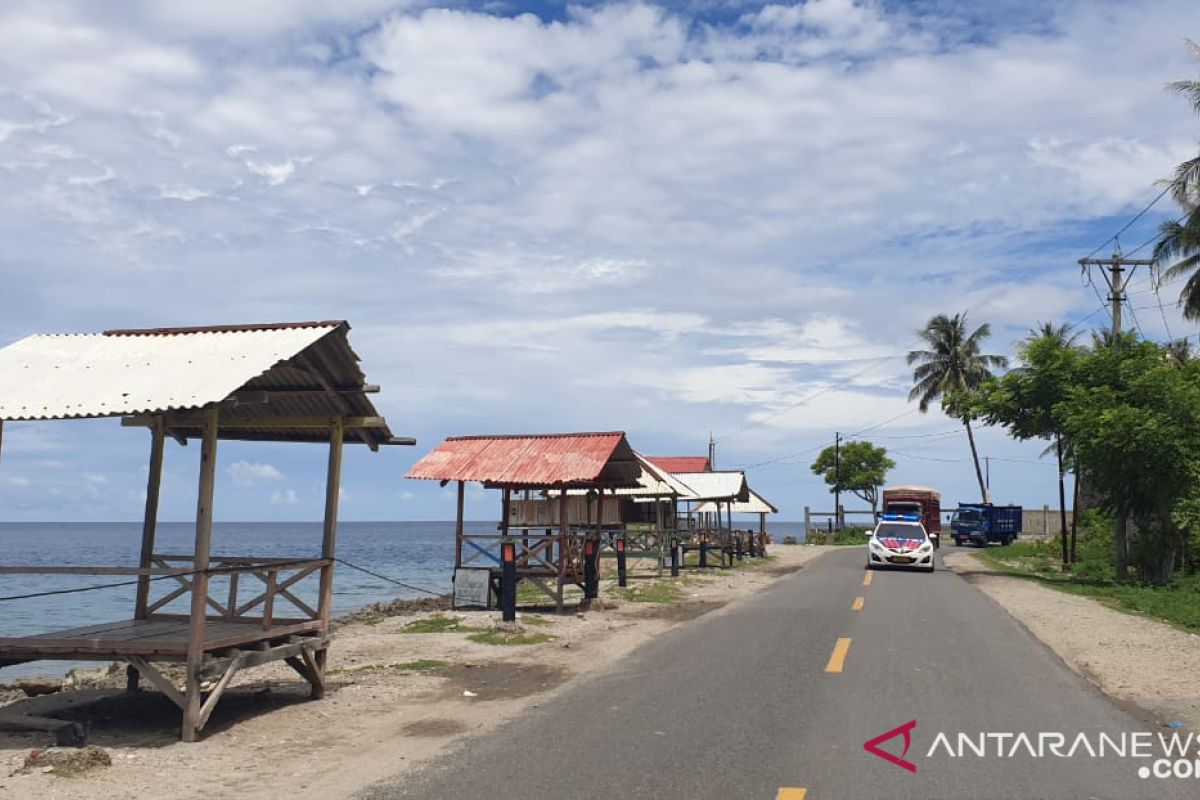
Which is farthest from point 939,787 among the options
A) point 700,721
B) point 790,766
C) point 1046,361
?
point 1046,361

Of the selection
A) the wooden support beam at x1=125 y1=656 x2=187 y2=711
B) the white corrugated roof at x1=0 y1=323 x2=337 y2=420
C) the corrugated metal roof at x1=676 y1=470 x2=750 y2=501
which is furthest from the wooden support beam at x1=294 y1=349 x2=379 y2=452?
the corrugated metal roof at x1=676 y1=470 x2=750 y2=501

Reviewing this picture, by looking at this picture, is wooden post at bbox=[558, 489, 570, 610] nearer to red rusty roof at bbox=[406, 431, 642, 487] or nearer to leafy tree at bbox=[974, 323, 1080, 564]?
red rusty roof at bbox=[406, 431, 642, 487]

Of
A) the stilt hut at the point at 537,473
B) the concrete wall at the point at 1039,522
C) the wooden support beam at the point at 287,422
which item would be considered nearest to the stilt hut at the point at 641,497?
the stilt hut at the point at 537,473

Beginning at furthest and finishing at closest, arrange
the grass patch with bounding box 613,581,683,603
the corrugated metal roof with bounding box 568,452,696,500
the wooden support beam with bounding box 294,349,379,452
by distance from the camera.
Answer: the corrugated metal roof with bounding box 568,452,696,500 < the grass patch with bounding box 613,581,683,603 < the wooden support beam with bounding box 294,349,379,452

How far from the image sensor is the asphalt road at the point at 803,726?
22.4 feet

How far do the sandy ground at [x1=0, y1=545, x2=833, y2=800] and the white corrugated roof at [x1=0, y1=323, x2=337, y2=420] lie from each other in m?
3.03

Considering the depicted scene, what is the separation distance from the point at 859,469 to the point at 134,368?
72.8 metres

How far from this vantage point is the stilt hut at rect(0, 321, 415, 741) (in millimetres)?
8969

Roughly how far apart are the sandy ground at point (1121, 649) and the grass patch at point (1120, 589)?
0.50m

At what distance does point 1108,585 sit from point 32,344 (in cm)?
2678

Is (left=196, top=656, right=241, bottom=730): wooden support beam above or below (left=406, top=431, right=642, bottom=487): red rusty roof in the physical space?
below

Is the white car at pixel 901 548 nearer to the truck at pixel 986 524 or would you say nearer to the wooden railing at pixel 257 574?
the wooden railing at pixel 257 574

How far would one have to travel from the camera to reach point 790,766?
286 inches

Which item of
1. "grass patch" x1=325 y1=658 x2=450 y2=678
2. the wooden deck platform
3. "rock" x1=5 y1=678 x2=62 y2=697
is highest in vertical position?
the wooden deck platform
